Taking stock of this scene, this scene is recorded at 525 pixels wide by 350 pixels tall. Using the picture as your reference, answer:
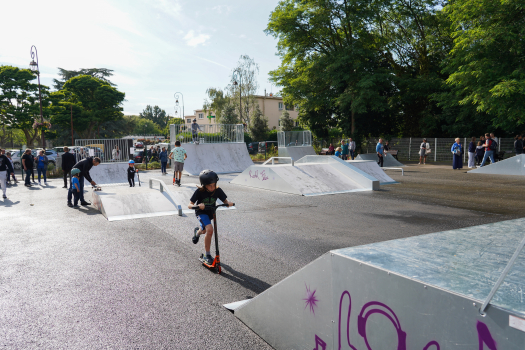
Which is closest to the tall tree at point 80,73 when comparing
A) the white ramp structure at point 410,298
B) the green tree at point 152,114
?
the white ramp structure at point 410,298

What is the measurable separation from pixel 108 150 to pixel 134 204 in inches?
461

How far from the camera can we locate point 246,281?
4949 millimetres

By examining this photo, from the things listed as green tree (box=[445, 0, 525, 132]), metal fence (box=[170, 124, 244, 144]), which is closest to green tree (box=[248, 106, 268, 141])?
metal fence (box=[170, 124, 244, 144])

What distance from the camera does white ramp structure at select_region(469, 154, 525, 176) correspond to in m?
17.6

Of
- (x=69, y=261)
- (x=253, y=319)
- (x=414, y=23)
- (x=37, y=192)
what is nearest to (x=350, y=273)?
(x=253, y=319)

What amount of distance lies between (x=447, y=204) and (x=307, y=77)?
25.9 m

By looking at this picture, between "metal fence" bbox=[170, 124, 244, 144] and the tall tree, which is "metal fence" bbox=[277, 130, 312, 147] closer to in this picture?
"metal fence" bbox=[170, 124, 244, 144]

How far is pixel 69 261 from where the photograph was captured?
19.4 feet

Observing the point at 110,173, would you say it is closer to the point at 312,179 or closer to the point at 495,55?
the point at 312,179

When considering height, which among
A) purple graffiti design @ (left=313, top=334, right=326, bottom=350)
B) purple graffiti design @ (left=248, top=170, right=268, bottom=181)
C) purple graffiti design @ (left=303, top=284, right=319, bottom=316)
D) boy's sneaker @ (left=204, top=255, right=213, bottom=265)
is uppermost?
purple graffiti design @ (left=248, top=170, right=268, bottom=181)

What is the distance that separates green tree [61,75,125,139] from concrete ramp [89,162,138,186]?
107 ft

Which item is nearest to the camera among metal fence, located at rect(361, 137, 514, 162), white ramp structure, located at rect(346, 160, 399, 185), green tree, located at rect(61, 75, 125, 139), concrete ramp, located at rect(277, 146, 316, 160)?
white ramp structure, located at rect(346, 160, 399, 185)

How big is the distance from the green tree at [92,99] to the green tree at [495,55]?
140ft

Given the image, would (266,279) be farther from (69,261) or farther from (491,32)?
(491,32)
